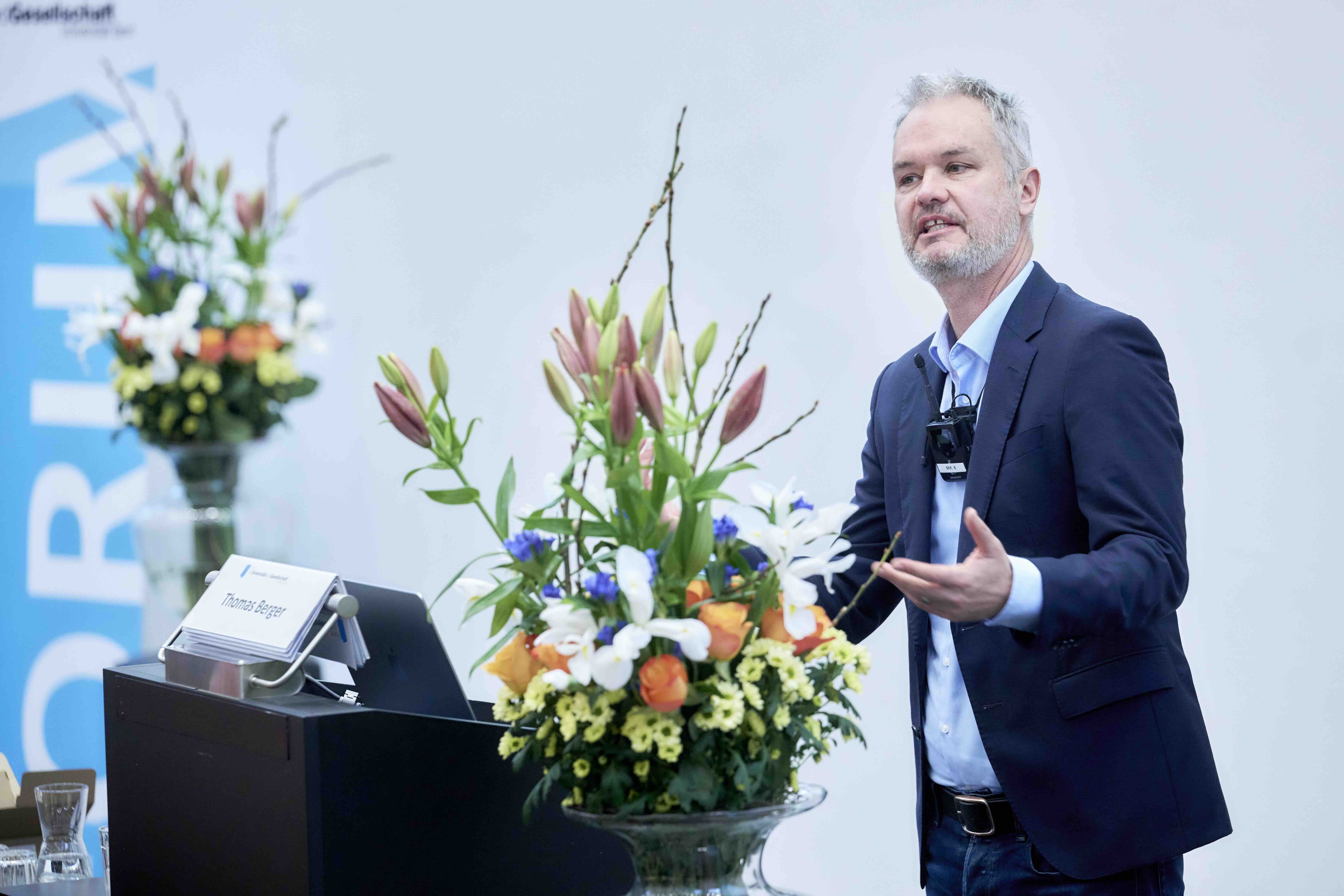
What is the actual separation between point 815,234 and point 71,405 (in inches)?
99.9

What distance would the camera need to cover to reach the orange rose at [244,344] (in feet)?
9.66

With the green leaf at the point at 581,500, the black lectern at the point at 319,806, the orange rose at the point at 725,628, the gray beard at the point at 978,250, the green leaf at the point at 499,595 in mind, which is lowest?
the black lectern at the point at 319,806

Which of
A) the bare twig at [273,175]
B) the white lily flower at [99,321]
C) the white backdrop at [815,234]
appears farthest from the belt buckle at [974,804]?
the bare twig at [273,175]

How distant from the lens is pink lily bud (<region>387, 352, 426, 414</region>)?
1.05m

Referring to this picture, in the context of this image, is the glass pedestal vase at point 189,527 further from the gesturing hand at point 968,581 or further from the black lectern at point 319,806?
the gesturing hand at point 968,581

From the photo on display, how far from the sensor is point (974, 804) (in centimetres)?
164

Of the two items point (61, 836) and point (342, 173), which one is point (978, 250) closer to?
point (61, 836)

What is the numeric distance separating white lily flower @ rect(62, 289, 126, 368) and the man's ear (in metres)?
2.16

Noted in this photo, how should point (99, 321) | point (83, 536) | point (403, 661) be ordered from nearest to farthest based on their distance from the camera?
Result: point (403, 661)
point (99, 321)
point (83, 536)

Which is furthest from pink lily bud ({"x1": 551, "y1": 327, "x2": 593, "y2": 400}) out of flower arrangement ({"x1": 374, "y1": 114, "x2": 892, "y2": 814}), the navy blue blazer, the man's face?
the man's face

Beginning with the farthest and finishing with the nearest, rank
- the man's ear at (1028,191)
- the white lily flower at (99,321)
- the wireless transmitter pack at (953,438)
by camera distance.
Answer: the white lily flower at (99,321) < the man's ear at (1028,191) < the wireless transmitter pack at (953,438)

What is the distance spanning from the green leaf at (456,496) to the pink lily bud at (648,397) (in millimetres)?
193

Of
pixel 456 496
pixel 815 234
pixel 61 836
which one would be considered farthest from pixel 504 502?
pixel 815 234

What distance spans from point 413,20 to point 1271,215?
7.57 feet
